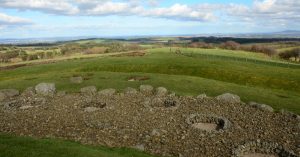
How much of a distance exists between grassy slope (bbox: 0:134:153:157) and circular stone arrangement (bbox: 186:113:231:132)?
10703 mm

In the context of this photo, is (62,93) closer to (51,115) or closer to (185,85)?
(51,115)

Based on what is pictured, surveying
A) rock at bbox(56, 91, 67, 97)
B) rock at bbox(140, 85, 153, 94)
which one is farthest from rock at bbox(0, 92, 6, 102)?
rock at bbox(140, 85, 153, 94)

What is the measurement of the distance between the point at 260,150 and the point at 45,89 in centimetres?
3387

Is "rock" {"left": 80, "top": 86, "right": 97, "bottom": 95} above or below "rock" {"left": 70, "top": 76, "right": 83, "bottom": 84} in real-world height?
below

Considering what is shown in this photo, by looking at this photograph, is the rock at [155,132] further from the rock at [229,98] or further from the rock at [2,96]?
the rock at [2,96]

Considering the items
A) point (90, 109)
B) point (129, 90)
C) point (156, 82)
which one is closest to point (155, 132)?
point (90, 109)

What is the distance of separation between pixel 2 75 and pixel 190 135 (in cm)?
5816

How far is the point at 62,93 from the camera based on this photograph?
52.7 metres

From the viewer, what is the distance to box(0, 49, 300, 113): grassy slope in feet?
170

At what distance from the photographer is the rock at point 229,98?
4638cm

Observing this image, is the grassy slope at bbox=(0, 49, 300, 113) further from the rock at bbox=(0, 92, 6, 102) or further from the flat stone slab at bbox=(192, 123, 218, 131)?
the flat stone slab at bbox=(192, 123, 218, 131)

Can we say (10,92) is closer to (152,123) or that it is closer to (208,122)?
(152,123)

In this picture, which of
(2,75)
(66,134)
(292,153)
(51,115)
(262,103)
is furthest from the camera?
(2,75)

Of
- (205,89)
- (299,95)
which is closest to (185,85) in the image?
(205,89)
